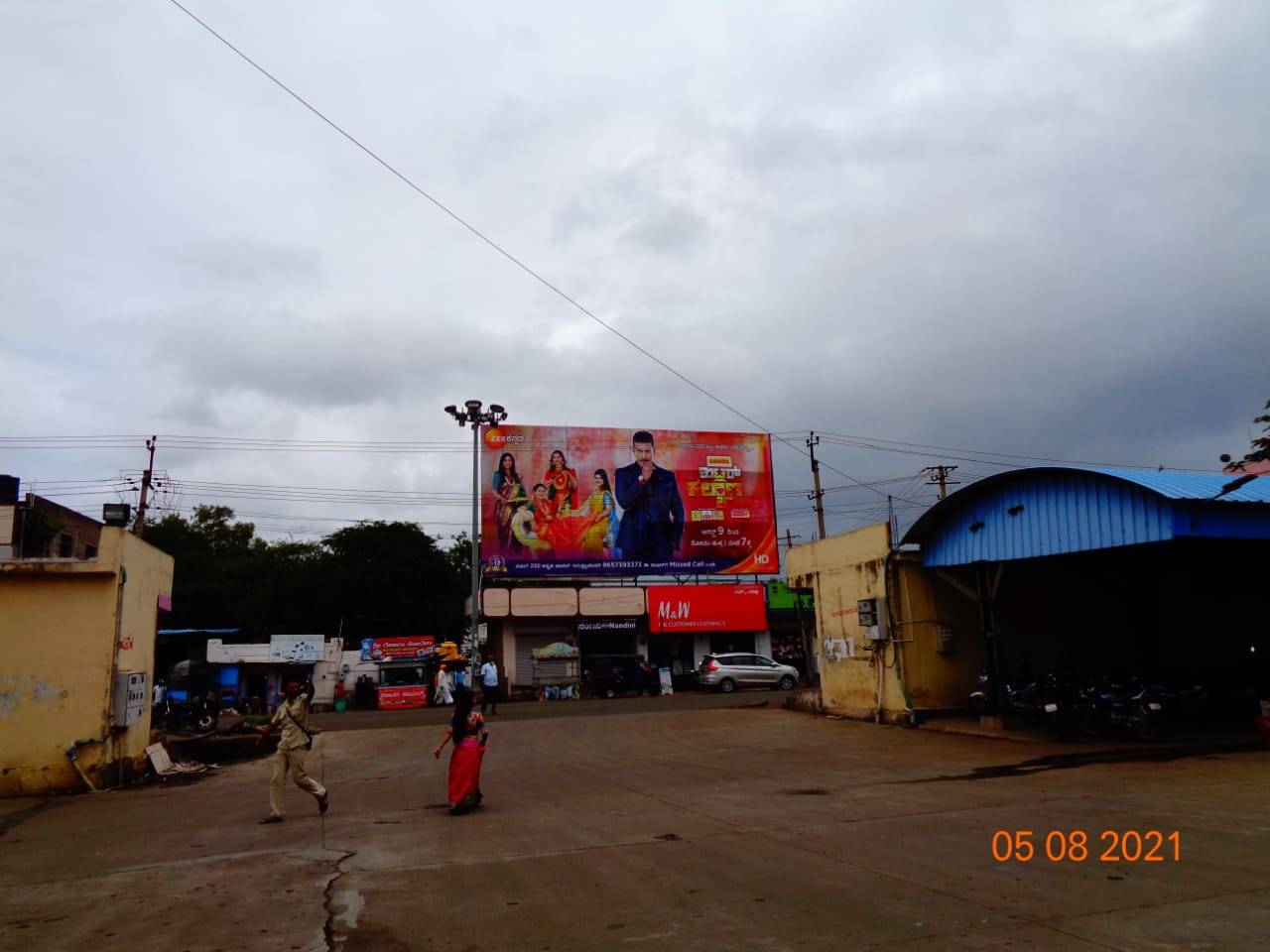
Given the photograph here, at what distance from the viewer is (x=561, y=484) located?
40.7 meters

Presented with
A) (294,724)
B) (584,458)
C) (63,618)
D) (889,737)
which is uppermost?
(584,458)

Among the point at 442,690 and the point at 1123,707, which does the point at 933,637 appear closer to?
the point at 1123,707

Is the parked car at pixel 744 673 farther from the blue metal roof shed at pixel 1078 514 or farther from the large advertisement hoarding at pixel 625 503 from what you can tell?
the blue metal roof shed at pixel 1078 514

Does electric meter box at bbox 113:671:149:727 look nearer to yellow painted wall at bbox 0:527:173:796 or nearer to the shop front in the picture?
yellow painted wall at bbox 0:527:173:796

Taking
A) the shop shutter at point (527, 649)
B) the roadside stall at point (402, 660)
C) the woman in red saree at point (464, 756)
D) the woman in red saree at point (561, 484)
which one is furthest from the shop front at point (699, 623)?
the woman in red saree at point (464, 756)

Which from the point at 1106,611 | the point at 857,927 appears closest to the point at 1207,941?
the point at 857,927

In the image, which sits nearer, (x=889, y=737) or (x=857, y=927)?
(x=857, y=927)

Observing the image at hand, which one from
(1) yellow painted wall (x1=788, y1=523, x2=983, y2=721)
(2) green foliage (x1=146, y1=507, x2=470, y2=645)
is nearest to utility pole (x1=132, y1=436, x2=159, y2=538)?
(2) green foliage (x1=146, y1=507, x2=470, y2=645)

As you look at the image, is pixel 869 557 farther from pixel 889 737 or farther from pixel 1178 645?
pixel 1178 645

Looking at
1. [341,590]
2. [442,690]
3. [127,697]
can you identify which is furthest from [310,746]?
[341,590]

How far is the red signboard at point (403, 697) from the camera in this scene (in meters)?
33.4

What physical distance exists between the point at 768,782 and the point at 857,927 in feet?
20.9

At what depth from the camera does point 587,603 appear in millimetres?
39719
